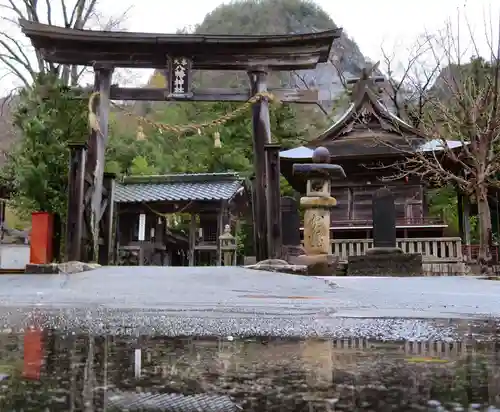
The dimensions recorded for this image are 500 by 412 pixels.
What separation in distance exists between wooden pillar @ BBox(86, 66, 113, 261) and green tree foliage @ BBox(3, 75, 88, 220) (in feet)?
6.87

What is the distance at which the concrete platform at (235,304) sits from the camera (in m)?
3.49

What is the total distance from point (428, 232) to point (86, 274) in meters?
14.2

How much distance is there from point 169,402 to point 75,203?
10.4 meters

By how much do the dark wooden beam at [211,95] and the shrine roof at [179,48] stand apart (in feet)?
1.86

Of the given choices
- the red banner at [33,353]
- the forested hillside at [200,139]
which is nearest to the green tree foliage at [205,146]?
the forested hillside at [200,139]

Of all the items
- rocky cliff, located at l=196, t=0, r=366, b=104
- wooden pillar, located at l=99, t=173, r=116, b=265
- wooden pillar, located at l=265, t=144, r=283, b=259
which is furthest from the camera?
rocky cliff, located at l=196, t=0, r=366, b=104

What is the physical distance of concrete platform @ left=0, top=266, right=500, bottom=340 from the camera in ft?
11.5

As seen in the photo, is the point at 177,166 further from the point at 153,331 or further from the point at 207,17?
the point at 207,17

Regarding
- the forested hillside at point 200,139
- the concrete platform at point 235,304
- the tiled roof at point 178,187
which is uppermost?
the forested hillside at point 200,139

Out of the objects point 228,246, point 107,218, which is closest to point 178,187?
point 228,246

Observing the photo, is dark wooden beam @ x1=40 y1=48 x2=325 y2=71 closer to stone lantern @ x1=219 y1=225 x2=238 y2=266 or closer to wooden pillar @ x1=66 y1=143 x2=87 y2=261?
wooden pillar @ x1=66 y1=143 x2=87 y2=261

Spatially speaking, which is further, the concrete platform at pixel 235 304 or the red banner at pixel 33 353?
the concrete platform at pixel 235 304

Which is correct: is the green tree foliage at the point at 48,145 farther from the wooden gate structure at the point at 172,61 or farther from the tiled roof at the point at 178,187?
the tiled roof at the point at 178,187

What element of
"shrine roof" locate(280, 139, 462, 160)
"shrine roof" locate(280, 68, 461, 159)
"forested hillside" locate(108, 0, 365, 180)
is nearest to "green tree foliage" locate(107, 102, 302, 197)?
"forested hillside" locate(108, 0, 365, 180)
